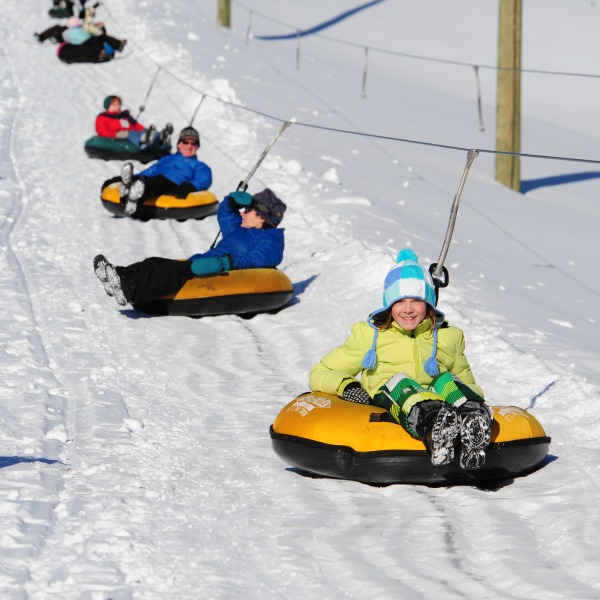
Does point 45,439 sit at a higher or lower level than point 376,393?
lower

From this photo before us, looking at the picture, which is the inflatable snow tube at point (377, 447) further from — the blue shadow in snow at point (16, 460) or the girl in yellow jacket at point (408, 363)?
the blue shadow in snow at point (16, 460)

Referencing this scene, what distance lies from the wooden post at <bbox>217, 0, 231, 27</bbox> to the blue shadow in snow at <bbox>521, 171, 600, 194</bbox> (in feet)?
35.7

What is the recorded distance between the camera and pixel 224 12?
82.2 feet

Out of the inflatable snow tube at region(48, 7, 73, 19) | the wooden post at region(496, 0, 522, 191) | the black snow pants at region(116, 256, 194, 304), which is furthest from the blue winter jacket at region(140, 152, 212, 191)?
the inflatable snow tube at region(48, 7, 73, 19)

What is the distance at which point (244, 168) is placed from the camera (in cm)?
1367

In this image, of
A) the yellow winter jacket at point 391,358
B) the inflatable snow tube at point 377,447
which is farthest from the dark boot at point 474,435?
the yellow winter jacket at point 391,358

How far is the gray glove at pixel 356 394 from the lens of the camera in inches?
215

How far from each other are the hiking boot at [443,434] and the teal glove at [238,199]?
4.33 meters

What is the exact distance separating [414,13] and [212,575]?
2776 cm

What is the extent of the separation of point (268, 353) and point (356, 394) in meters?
2.28

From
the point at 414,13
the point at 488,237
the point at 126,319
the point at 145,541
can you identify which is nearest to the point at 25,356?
the point at 126,319

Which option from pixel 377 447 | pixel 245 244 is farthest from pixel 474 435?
pixel 245 244

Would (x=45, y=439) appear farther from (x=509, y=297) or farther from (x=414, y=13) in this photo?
(x=414, y=13)

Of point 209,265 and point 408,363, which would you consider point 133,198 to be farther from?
point 408,363
